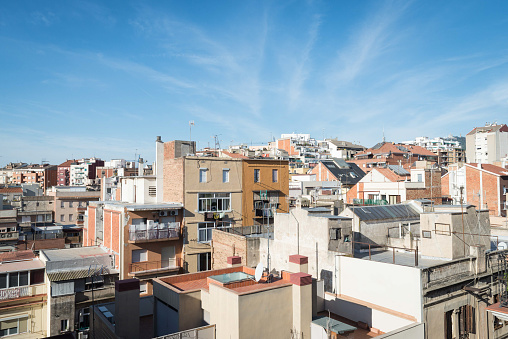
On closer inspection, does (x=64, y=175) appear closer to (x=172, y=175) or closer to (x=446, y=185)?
(x=172, y=175)

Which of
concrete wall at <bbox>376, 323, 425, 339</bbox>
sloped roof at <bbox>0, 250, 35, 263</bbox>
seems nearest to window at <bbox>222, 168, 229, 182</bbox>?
sloped roof at <bbox>0, 250, 35, 263</bbox>

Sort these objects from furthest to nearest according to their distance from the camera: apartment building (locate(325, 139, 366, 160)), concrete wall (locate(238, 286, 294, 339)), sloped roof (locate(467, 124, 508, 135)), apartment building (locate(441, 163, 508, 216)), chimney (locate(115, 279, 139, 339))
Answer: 1. apartment building (locate(325, 139, 366, 160))
2. sloped roof (locate(467, 124, 508, 135))
3. apartment building (locate(441, 163, 508, 216))
4. chimney (locate(115, 279, 139, 339))
5. concrete wall (locate(238, 286, 294, 339))

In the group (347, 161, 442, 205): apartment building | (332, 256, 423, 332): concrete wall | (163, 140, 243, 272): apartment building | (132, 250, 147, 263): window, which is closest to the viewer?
(332, 256, 423, 332): concrete wall

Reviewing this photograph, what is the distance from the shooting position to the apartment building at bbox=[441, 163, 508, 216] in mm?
47031

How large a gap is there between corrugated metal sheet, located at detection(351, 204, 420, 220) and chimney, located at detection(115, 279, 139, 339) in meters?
14.7

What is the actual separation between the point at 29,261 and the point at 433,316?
27.1 metres

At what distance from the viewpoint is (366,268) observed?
17391 mm

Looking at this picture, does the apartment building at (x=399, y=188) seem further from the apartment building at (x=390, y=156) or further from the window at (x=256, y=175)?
the apartment building at (x=390, y=156)

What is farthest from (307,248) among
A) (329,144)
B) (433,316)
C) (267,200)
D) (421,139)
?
(421,139)

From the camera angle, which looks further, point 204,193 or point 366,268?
point 204,193

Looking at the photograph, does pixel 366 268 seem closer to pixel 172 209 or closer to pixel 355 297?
pixel 355 297

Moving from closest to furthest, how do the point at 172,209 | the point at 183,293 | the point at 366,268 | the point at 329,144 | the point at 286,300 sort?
the point at 286,300
the point at 183,293
the point at 366,268
the point at 172,209
the point at 329,144

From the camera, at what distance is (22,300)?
2491 centimetres

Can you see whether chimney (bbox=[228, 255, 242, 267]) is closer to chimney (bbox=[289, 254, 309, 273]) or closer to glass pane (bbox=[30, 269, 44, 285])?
chimney (bbox=[289, 254, 309, 273])
